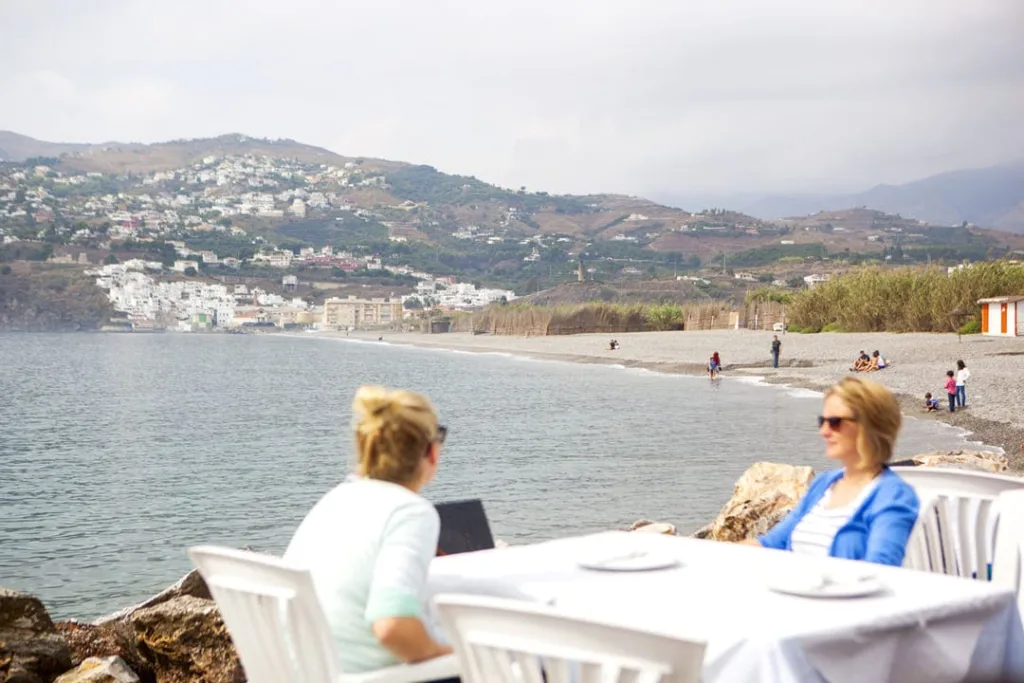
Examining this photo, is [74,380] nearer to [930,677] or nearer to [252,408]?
[252,408]

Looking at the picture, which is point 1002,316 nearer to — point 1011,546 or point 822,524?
point 822,524

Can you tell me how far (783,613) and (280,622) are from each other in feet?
3.90

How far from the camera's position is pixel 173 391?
49.6 metres

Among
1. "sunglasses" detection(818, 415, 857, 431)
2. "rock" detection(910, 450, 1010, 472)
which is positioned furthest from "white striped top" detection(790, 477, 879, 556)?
"rock" detection(910, 450, 1010, 472)

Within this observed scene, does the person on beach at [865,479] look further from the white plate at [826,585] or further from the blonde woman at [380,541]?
the blonde woman at [380,541]

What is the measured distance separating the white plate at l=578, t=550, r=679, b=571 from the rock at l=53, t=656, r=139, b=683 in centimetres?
261

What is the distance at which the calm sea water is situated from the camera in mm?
14781

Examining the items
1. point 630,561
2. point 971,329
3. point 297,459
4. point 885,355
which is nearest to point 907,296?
point 971,329

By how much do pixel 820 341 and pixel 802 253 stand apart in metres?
136

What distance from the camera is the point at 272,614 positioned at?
2.94 m

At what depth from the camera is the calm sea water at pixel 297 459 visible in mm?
14781

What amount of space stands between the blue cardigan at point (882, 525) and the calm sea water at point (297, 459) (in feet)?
28.6

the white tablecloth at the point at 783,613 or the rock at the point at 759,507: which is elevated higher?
the white tablecloth at the point at 783,613

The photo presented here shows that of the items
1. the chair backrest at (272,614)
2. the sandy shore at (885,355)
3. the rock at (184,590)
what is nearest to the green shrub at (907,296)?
the sandy shore at (885,355)
